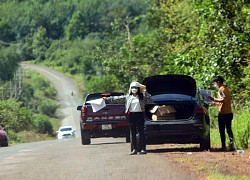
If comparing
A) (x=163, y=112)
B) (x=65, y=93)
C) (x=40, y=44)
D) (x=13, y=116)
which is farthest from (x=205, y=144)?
(x=40, y=44)

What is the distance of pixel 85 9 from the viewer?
198 m

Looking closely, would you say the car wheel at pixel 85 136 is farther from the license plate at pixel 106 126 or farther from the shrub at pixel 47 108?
the shrub at pixel 47 108

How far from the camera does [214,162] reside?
16.2 metres

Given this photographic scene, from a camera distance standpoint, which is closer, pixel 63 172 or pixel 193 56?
pixel 63 172

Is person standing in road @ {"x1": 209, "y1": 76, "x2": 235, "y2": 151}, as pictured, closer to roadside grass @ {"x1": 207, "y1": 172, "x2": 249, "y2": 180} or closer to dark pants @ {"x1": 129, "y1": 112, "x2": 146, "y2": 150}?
dark pants @ {"x1": 129, "y1": 112, "x2": 146, "y2": 150}

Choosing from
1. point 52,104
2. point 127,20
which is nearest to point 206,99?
point 127,20

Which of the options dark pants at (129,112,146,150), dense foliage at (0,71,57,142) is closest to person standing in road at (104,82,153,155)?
dark pants at (129,112,146,150)

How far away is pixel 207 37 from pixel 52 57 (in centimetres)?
14642

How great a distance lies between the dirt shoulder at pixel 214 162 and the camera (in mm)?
14221

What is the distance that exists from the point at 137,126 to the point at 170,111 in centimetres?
97

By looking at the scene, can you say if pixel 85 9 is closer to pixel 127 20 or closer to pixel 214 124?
pixel 127 20

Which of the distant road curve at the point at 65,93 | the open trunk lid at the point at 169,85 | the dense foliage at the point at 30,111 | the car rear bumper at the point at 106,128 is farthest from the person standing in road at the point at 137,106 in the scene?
the distant road curve at the point at 65,93

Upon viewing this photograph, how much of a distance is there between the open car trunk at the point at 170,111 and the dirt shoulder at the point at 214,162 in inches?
34.9

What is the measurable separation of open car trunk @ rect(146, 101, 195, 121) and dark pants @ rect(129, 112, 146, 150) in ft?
1.76
